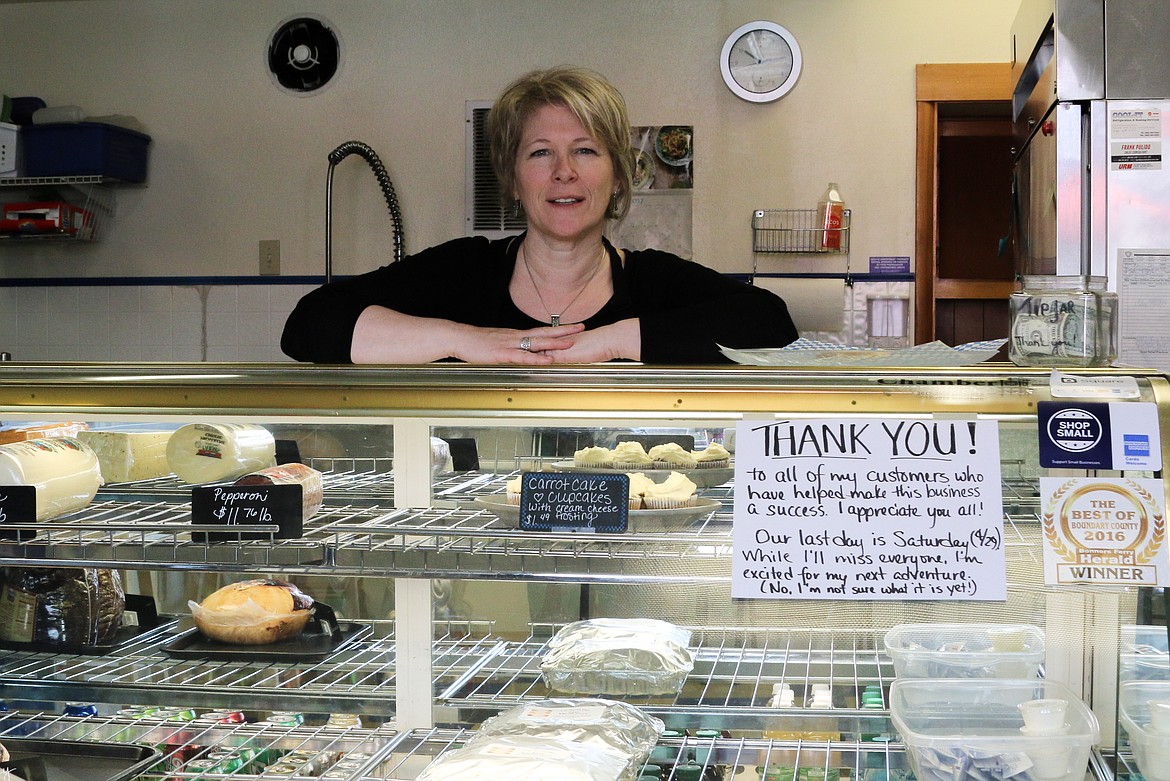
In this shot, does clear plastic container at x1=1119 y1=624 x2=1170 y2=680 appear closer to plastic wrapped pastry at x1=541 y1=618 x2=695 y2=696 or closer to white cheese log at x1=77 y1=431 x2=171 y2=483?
plastic wrapped pastry at x1=541 y1=618 x2=695 y2=696

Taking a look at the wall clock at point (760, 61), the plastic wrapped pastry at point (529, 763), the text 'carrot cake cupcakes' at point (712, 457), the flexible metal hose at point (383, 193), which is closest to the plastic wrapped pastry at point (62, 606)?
the plastic wrapped pastry at point (529, 763)

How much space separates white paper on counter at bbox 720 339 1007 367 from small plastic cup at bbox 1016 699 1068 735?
1.12 ft

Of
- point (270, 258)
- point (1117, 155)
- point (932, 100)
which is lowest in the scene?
point (270, 258)

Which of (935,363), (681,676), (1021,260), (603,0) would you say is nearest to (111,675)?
(681,676)

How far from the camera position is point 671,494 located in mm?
1095

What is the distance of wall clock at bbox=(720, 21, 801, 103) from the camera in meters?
4.34

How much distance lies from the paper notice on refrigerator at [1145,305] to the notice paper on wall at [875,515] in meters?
2.23

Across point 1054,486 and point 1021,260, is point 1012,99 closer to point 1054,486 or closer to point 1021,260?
point 1021,260

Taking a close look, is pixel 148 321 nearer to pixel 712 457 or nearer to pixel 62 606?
pixel 62 606

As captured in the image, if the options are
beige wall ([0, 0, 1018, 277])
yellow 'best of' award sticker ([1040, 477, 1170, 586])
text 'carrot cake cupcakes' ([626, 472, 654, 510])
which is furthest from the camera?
beige wall ([0, 0, 1018, 277])

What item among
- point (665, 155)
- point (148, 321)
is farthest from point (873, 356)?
point (148, 321)

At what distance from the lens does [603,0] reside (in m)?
4.44

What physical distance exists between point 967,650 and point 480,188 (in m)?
3.68

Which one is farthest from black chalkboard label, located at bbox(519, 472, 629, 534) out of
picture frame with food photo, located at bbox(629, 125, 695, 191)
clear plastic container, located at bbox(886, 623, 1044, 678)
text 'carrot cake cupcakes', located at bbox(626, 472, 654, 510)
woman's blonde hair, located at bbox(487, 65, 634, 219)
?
picture frame with food photo, located at bbox(629, 125, 695, 191)
